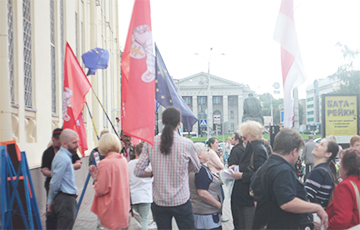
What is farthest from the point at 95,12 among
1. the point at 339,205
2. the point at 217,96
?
the point at 217,96

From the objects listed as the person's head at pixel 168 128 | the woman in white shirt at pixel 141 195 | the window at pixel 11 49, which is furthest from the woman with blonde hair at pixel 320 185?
the window at pixel 11 49

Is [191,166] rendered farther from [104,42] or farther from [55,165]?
[104,42]

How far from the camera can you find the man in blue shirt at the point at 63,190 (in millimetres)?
4934

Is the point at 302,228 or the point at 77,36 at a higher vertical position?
the point at 77,36

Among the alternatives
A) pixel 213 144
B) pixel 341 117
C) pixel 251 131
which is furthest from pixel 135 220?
pixel 341 117

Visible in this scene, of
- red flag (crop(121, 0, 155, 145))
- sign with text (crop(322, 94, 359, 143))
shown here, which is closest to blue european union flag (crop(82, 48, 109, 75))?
red flag (crop(121, 0, 155, 145))

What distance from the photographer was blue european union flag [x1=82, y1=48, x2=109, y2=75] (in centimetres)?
833

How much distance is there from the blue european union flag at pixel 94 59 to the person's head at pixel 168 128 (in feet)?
14.8

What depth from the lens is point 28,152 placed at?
950 cm

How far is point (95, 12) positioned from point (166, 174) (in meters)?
16.2

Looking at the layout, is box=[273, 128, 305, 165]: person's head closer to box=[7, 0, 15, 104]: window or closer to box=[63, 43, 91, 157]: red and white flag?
box=[63, 43, 91, 157]: red and white flag

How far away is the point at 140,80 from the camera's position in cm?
459

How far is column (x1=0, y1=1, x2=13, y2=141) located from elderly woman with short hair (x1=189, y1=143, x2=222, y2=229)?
4725 millimetres

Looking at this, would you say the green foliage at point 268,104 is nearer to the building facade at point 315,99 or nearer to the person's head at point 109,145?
the building facade at point 315,99
